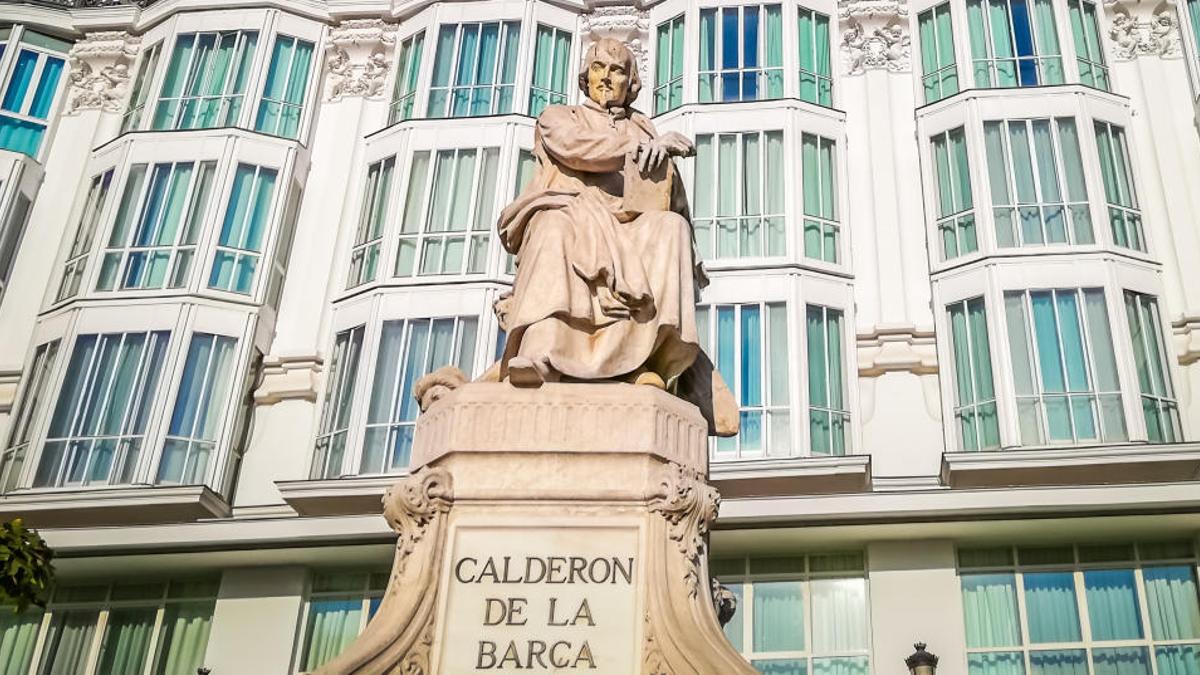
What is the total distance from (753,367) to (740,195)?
12.0ft

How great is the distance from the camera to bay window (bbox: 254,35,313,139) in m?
26.3

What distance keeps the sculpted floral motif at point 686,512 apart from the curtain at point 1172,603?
14579 millimetres

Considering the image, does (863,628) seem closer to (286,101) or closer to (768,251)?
(768,251)

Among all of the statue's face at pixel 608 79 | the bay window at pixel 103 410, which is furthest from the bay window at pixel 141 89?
the statue's face at pixel 608 79

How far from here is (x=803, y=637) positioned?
65.4 ft

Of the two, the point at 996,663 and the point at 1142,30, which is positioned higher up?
the point at 1142,30

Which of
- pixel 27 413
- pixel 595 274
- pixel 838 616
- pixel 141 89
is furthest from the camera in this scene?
pixel 141 89

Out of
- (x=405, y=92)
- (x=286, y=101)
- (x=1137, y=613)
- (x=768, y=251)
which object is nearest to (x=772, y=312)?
(x=768, y=251)

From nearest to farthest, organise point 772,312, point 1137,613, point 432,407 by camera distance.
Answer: point 432,407, point 1137,613, point 772,312

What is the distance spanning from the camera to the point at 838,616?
785 inches

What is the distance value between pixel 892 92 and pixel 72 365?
16.1 meters

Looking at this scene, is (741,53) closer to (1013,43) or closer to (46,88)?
(1013,43)

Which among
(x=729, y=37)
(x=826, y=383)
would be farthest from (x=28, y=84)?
(x=826, y=383)

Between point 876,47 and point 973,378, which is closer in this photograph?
point 973,378
